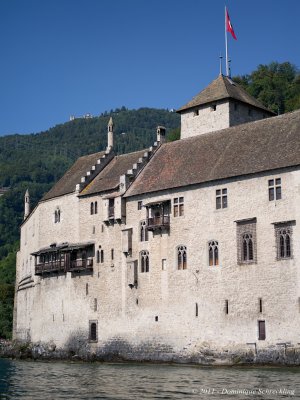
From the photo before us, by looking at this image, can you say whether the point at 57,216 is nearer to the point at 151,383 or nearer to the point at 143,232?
the point at 143,232

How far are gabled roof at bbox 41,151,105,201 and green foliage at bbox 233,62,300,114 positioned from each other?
1252 inches

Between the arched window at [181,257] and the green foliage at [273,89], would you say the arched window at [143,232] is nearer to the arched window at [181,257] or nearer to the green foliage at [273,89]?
the arched window at [181,257]

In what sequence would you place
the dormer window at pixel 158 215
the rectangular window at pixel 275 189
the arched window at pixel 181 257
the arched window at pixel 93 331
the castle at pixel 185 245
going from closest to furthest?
the castle at pixel 185 245 → the rectangular window at pixel 275 189 → the arched window at pixel 181 257 → the dormer window at pixel 158 215 → the arched window at pixel 93 331

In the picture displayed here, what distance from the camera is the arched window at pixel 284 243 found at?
177ft

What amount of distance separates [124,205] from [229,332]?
15.5 m

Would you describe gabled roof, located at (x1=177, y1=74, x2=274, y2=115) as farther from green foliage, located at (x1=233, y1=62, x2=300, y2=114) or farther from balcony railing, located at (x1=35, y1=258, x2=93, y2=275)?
green foliage, located at (x1=233, y1=62, x2=300, y2=114)

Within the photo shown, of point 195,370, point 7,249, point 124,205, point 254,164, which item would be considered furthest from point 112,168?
point 7,249

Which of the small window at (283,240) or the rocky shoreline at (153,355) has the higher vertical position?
the small window at (283,240)

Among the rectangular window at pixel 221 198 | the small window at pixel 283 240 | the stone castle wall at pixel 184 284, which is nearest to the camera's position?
the small window at pixel 283 240

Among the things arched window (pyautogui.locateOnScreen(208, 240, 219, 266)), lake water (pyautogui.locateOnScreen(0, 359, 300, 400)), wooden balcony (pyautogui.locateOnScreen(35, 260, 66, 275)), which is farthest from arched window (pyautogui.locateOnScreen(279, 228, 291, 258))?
wooden balcony (pyautogui.locateOnScreen(35, 260, 66, 275))

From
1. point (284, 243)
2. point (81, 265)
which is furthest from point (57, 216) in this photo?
point (284, 243)

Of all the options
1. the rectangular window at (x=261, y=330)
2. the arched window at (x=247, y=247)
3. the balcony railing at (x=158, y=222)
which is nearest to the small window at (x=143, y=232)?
the balcony railing at (x=158, y=222)

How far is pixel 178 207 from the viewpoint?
61375mm

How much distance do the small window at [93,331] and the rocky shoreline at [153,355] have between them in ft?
2.74
